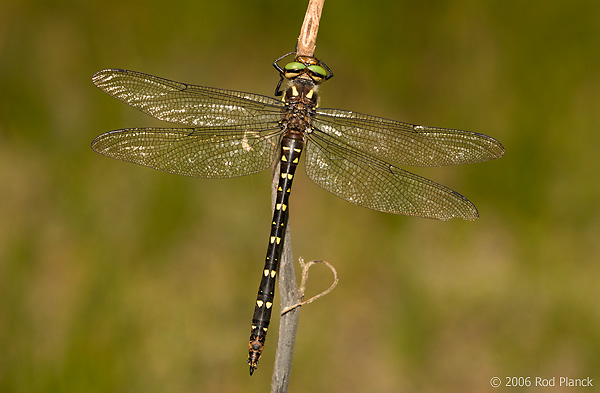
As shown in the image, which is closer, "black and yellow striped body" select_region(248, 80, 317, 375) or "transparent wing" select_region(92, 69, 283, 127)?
"black and yellow striped body" select_region(248, 80, 317, 375)

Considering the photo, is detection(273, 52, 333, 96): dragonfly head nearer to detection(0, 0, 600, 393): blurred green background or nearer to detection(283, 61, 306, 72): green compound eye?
detection(283, 61, 306, 72): green compound eye

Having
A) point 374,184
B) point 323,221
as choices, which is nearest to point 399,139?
point 374,184

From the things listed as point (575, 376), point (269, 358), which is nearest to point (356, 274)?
point (269, 358)

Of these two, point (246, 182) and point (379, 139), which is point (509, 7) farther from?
point (246, 182)

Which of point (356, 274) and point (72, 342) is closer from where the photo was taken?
point (72, 342)

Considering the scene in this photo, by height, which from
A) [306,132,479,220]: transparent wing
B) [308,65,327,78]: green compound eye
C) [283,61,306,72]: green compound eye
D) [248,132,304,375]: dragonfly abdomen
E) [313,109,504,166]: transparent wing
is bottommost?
[248,132,304,375]: dragonfly abdomen

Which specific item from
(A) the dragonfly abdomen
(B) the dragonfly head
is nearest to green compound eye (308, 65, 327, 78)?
(B) the dragonfly head

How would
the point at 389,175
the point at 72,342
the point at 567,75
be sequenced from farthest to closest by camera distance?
the point at 567,75 < the point at 72,342 < the point at 389,175
